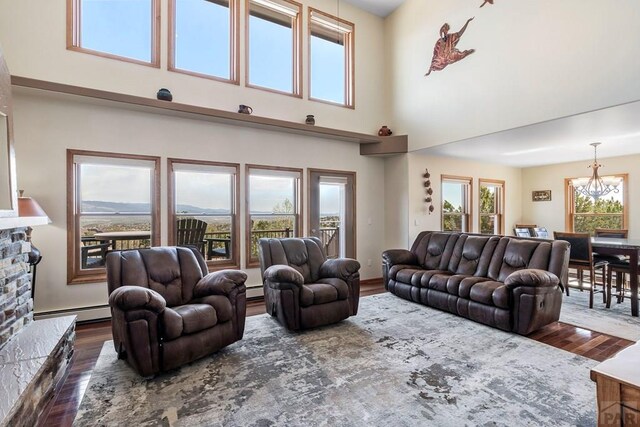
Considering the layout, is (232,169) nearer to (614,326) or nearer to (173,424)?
(173,424)

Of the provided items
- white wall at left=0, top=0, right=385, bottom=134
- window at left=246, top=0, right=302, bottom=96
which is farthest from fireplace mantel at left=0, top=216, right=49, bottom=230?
window at left=246, top=0, right=302, bottom=96

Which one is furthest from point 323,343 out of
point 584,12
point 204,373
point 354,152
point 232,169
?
point 584,12

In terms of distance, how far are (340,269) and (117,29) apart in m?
4.36

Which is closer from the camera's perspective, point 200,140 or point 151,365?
point 151,365

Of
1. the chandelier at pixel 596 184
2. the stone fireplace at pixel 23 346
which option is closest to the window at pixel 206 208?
the stone fireplace at pixel 23 346

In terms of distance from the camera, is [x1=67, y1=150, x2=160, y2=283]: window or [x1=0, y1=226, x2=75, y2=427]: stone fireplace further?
[x1=67, y1=150, x2=160, y2=283]: window

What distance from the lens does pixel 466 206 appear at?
22.5ft

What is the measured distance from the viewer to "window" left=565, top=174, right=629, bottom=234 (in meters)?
6.06

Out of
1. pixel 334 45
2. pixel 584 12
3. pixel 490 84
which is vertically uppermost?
pixel 334 45

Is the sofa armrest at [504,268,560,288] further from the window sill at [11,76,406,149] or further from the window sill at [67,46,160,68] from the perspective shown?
the window sill at [67,46,160,68]

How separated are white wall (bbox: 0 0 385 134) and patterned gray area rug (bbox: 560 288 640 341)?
4.30m

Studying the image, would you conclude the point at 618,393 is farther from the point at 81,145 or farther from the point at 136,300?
the point at 81,145

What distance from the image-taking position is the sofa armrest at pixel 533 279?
3.22 meters

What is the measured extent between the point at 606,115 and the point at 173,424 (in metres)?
5.29
